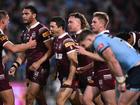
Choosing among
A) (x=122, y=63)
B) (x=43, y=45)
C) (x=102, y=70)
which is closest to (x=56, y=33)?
(x=43, y=45)

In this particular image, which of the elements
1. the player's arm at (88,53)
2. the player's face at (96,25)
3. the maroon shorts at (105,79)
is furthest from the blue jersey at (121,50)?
the maroon shorts at (105,79)

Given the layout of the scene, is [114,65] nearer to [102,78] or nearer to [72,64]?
[102,78]

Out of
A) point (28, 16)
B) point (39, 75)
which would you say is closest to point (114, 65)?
point (39, 75)

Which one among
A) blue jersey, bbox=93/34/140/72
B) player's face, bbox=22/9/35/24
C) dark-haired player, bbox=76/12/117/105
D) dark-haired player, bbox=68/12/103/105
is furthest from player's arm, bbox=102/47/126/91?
player's face, bbox=22/9/35/24

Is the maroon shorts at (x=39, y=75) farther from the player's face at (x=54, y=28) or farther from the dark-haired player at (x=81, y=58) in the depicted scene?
the player's face at (x=54, y=28)

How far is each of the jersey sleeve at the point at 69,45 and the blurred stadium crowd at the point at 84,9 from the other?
30.3 feet

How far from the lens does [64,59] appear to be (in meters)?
12.4

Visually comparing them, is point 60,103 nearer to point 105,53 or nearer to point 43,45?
point 43,45

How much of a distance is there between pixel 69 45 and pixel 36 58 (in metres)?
0.98

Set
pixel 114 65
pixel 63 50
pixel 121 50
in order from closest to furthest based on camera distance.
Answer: pixel 114 65, pixel 121 50, pixel 63 50

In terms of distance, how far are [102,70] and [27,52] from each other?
192 cm

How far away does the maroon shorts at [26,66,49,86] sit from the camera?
12.8m

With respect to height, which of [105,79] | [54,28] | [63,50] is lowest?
[105,79]

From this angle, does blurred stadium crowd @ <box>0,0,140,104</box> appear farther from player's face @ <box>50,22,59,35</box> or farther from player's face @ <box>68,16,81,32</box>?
player's face @ <box>50,22,59,35</box>
